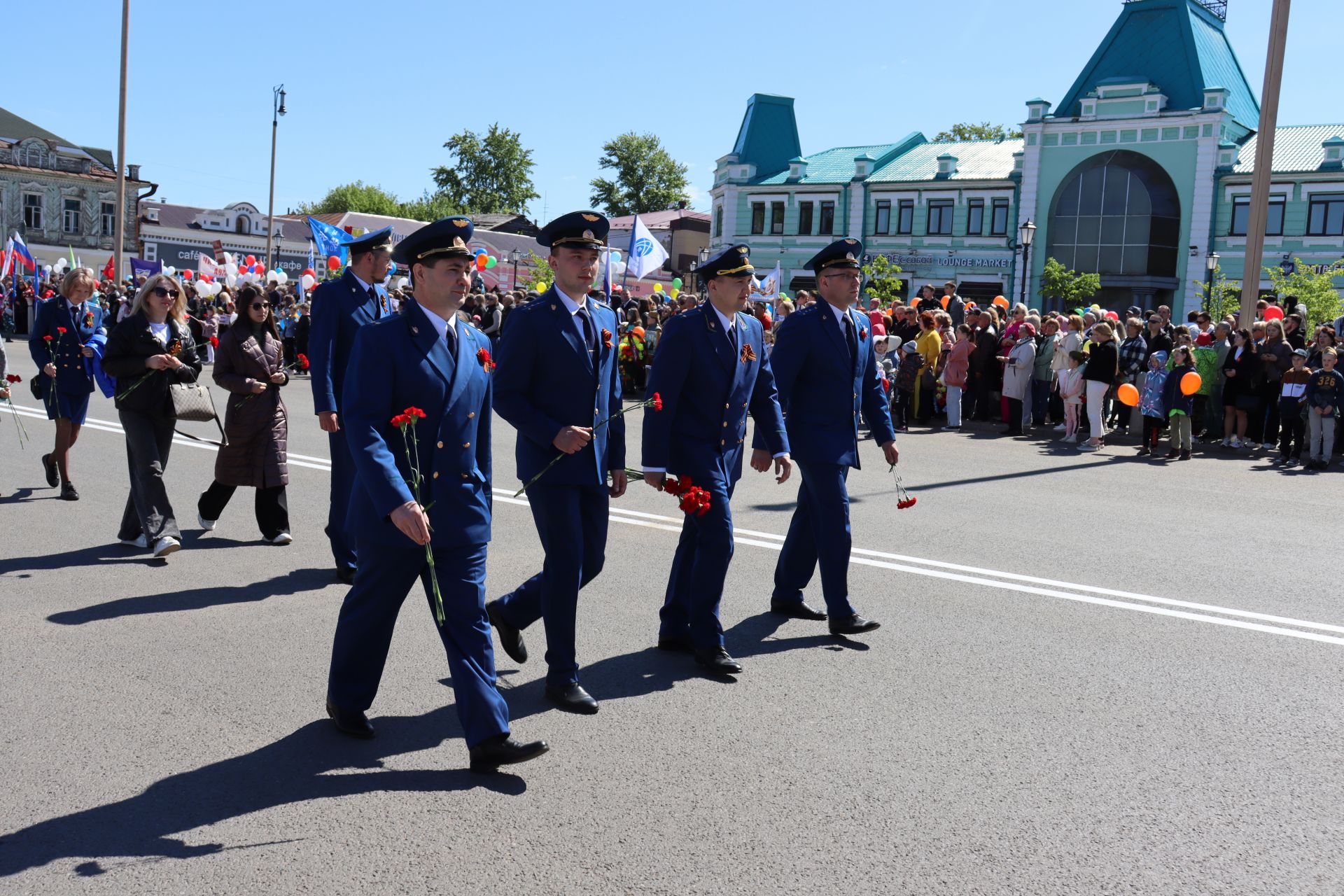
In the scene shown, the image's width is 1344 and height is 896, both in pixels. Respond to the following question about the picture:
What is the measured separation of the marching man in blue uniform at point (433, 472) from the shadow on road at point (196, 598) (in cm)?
227

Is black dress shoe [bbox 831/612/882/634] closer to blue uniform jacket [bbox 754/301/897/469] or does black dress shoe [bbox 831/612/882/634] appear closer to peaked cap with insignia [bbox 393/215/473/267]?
blue uniform jacket [bbox 754/301/897/469]

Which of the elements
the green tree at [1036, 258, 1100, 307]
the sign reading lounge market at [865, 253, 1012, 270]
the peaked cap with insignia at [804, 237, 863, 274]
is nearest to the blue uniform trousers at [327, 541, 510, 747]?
the peaked cap with insignia at [804, 237, 863, 274]

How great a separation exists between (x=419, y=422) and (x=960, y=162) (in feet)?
164

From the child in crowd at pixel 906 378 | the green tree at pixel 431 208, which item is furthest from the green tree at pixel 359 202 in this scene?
the child in crowd at pixel 906 378

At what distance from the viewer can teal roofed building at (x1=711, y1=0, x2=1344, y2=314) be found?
1666 inches

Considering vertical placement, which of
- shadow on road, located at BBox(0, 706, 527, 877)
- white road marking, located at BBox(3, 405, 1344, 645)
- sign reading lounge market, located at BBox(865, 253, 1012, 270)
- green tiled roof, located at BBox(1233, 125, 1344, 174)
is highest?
green tiled roof, located at BBox(1233, 125, 1344, 174)

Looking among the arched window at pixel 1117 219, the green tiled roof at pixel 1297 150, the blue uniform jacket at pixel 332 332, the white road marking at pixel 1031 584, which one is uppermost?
the green tiled roof at pixel 1297 150

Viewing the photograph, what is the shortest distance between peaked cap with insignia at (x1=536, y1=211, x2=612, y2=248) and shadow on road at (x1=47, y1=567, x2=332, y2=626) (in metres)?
2.82

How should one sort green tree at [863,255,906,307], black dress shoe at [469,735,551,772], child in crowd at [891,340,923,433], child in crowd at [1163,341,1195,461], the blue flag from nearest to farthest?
black dress shoe at [469,735,551,772], child in crowd at [1163,341,1195,461], child in crowd at [891,340,923,433], the blue flag, green tree at [863,255,906,307]

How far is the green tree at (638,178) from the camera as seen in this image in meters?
87.1

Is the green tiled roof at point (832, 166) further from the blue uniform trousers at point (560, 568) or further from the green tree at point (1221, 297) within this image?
the blue uniform trousers at point (560, 568)

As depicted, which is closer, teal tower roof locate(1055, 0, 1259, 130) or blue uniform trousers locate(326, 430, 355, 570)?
blue uniform trousers locate(326, 430, 355, 570)

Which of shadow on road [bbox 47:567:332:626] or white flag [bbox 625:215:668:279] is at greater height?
white flag [bbox 625:215:668:279]

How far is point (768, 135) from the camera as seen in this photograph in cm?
5662
